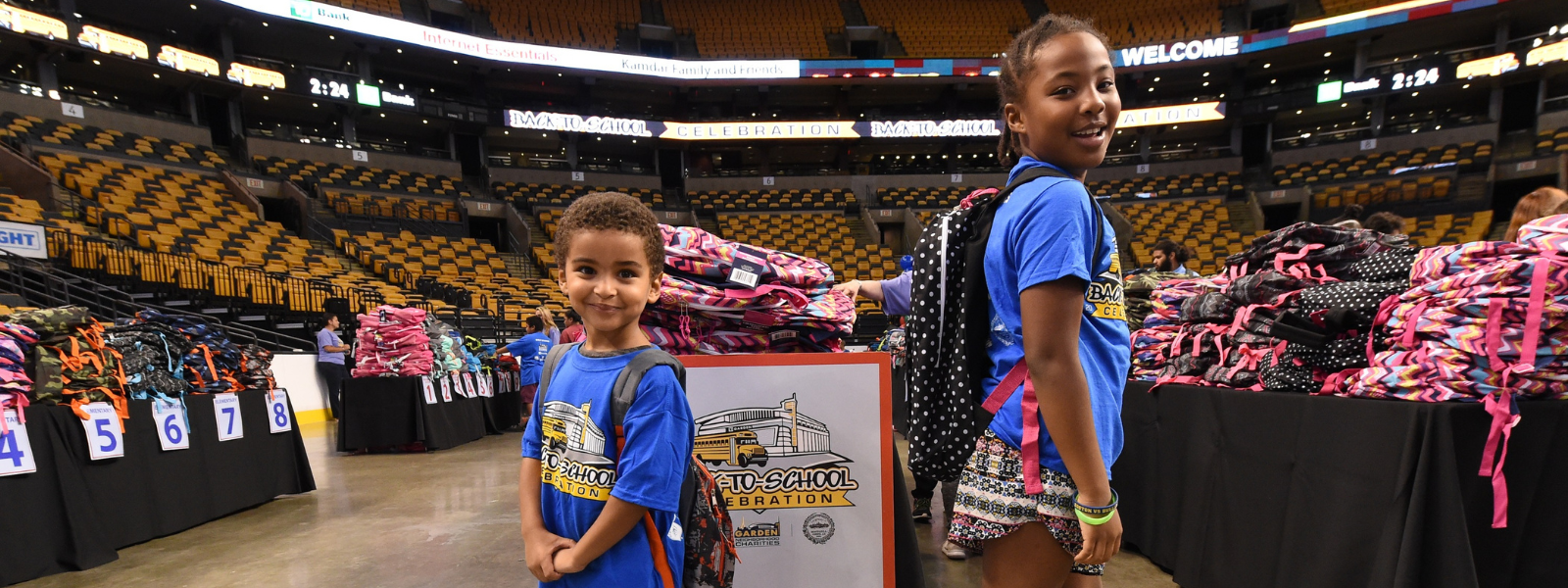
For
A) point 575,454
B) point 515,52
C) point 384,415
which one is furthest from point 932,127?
point 575,454

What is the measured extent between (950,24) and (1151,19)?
23.8 feet

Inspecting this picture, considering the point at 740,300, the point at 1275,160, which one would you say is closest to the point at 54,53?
the point at 740,300

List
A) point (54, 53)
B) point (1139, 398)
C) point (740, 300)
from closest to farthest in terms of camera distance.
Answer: point (740, 300)
point (1139, 398)
point (54, 53)

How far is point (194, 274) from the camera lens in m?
10.2

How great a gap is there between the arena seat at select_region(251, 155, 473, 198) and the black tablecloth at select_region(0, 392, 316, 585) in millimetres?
16313

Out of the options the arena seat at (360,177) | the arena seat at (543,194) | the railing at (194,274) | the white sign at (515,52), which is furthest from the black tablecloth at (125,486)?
the white sign at (515,52)

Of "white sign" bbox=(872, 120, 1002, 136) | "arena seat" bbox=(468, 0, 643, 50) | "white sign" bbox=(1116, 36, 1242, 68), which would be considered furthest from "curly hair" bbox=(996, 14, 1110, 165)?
"arena seat" bbox=(468, 0, 643, 50)

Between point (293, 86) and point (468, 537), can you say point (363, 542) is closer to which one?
point (468, 537)

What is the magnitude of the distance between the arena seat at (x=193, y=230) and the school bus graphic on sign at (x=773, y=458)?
11456mm

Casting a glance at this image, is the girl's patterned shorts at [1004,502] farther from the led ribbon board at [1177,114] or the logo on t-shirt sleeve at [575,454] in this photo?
the led ribbon board at [1177,114]

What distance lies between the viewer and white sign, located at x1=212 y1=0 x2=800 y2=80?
17594mm

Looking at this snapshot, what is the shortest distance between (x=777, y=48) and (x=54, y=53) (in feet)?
64.9

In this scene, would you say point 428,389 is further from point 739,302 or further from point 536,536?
point 536,536

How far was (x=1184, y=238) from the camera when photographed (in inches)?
738
